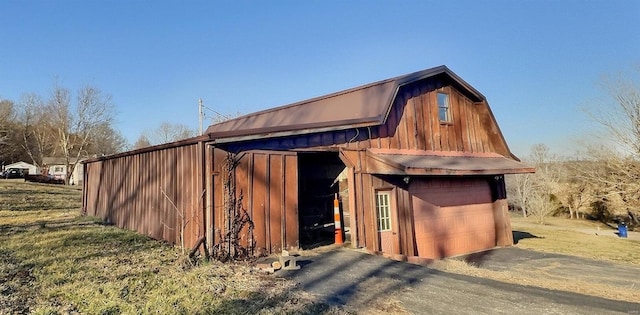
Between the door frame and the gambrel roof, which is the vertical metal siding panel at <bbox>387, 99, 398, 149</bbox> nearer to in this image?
the gambrel roof

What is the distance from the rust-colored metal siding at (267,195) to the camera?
6992 millimetres

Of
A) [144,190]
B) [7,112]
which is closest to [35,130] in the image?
[7,112]

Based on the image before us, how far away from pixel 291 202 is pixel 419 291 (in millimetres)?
3574

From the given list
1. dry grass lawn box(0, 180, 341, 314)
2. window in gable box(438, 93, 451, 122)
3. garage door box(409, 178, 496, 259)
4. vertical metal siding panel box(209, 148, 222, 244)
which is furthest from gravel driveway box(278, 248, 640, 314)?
window in gable box(438, 93, 451, 122)

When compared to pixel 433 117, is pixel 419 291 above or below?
below

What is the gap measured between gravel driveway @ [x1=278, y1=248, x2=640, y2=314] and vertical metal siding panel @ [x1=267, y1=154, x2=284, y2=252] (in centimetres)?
76

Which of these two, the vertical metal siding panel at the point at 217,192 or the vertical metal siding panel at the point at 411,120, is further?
the vertical metal siding panel at the point at 411,120

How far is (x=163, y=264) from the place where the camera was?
250 inches

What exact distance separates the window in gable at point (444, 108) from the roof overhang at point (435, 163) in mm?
1202

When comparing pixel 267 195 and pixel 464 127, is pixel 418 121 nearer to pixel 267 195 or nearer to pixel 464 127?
pixel 464 127

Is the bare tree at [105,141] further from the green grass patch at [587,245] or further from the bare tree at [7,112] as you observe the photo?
the green grass patch at [587,245]

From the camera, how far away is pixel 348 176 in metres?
8.61

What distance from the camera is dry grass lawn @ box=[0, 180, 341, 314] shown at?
4.23 meters

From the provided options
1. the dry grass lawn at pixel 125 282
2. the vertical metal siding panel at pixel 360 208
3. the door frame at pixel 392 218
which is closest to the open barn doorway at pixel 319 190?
the vertical metal siding panel at pixel 360 208
